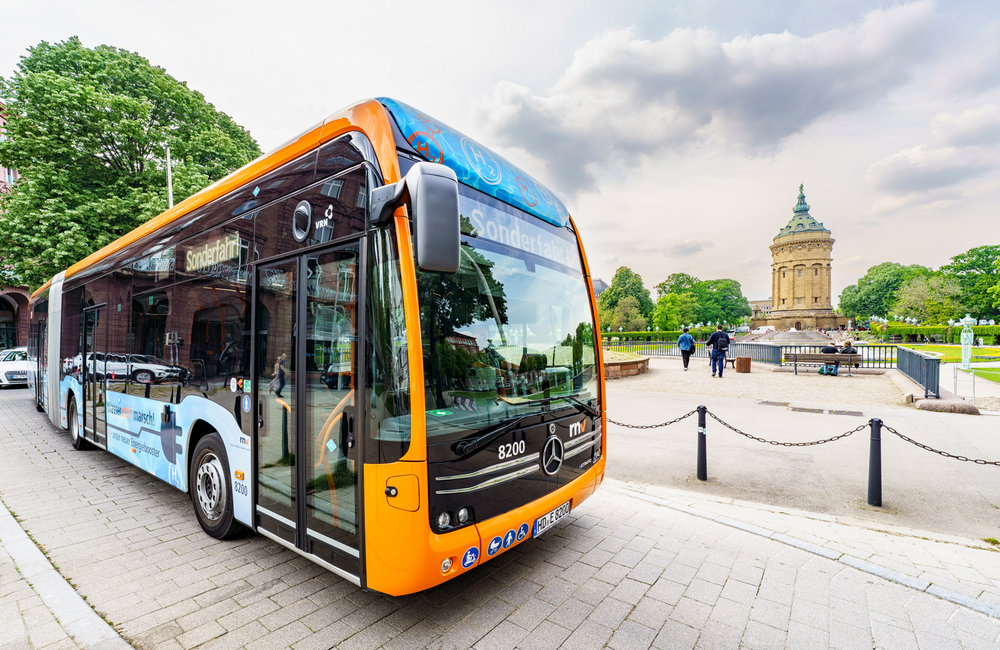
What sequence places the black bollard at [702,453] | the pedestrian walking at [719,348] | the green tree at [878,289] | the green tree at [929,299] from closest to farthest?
the black bollard at [702,453] → the pedestrian walking at [719,348] → the green tree at [929,299] → the green tree at [878,289]

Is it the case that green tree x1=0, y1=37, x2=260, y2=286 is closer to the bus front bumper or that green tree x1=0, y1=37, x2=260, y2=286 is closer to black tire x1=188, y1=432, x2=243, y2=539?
black tire x1=188, y1=432, x2=243, y2=539

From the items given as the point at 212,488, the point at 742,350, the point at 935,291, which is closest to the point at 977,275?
the point at 935,291

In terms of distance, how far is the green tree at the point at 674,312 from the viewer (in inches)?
2977

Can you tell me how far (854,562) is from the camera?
3.92 m

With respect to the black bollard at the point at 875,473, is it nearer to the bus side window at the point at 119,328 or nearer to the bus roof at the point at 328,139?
the bus roof at the point at 328,139

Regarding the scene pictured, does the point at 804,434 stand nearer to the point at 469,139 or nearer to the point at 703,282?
the point at 469,139

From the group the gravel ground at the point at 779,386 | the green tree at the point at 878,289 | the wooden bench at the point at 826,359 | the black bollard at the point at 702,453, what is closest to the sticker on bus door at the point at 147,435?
the black bollard at the point at 702,453

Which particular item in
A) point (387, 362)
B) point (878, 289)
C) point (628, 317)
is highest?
point (878, 289)

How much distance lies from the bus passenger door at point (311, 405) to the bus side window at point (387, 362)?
0.45ft

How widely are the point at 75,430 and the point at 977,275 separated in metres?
97.0

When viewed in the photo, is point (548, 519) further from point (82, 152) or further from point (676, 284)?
point (676, 284)

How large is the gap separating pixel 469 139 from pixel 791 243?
8966cm

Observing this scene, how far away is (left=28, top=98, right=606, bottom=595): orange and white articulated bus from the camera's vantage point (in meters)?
2.73

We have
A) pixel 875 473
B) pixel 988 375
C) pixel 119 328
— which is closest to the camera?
pixel 875 473
